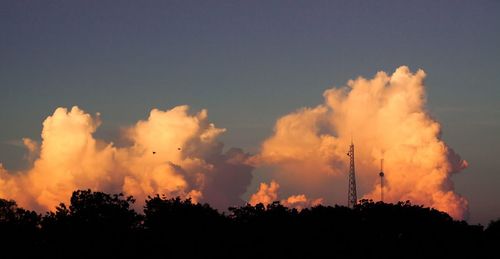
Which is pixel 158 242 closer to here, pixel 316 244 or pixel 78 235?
pixel 78 235

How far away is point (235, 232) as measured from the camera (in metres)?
112

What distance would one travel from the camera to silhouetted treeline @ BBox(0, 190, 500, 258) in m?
107

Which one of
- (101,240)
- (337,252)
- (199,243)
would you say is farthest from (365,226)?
(101,240)

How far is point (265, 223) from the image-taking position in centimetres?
11450

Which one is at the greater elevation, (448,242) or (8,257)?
(448,242)

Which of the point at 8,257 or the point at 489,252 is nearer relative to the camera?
the point at 8,257

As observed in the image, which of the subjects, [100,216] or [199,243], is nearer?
[199,243]

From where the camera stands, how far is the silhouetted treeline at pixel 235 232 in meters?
107

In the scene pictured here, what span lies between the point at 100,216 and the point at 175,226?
428 inches

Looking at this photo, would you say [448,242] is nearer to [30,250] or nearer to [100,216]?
[100,216]

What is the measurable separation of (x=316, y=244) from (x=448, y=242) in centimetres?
1889

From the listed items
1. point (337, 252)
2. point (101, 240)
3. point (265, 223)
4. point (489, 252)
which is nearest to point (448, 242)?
point (489, 252)

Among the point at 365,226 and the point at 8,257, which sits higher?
the point at 365,226

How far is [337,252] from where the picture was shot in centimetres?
10781
